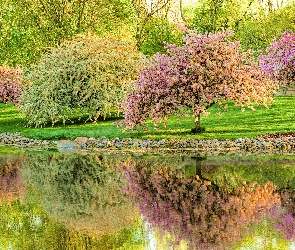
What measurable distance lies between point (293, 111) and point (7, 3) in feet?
74.7

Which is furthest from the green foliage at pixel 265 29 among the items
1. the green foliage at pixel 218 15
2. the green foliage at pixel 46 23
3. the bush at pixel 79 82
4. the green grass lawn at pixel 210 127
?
the bush at pixel 79 82

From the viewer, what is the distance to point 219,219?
40.0 feet

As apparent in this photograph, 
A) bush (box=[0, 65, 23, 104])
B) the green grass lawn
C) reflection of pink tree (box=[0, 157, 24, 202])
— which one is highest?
bush (box=[0, 65, 23, 104])

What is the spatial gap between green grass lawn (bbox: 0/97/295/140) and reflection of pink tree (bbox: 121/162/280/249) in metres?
7.74

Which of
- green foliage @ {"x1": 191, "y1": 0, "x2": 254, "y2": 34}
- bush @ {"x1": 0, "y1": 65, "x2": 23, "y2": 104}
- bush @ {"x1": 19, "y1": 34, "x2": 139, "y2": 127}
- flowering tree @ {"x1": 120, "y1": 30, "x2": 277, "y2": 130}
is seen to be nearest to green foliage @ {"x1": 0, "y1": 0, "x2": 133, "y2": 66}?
bush @ {"x1": 0, "y1": 65, "x2": 23, "y2": 104}

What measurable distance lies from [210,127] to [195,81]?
11.2ft

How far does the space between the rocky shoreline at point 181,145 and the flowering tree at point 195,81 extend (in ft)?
3.68

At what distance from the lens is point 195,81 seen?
2423 centimetres

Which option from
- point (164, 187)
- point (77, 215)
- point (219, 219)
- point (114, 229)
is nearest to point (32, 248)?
point (114, 229)

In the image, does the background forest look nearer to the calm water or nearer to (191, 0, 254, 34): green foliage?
(191, 0, 254, 34): green foliage

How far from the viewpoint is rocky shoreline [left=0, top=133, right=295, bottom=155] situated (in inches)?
904

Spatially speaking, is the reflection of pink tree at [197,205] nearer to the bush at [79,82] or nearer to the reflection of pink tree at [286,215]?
the reflection of pink tree at [286,215]

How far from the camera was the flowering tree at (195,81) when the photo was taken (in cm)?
2414

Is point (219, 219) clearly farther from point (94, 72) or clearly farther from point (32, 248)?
point (94, 72)
